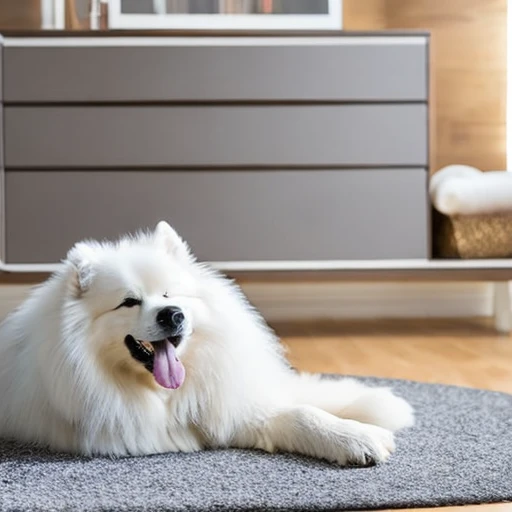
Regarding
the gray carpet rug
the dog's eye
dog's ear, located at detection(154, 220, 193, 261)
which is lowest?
the gray carpet rug

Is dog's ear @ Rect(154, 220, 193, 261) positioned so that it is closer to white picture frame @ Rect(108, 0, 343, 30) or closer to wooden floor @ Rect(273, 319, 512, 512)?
wooden floor @ Rect(273, 319, 512, 512)

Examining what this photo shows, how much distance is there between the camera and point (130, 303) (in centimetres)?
149

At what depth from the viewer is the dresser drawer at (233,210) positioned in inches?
128

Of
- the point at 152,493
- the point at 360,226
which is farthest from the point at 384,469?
the point at 360,226

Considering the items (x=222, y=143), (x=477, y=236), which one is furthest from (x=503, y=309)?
(x=222, y=143)

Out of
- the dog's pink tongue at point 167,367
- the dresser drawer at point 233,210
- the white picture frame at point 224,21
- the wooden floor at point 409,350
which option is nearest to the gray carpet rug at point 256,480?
the dog's pink tongue at point 167,367

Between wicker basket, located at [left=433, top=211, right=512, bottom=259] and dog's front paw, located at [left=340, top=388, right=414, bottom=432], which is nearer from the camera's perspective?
dog's front paw, located at [left=340, top=388, right=414, bottom=432]

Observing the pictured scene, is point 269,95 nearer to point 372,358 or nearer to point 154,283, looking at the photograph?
point 372,358

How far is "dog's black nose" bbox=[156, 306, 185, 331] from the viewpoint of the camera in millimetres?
1444

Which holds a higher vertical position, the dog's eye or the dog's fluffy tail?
Answer: the dog's eye

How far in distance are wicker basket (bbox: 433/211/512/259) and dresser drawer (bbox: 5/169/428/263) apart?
0.37 feet

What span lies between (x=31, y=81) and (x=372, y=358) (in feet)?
4.94

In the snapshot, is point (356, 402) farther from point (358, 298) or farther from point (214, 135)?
point (358, 298)

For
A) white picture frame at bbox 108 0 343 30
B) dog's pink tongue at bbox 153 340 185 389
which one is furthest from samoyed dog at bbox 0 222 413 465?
white picture frame at bbox 108 0 343 30
